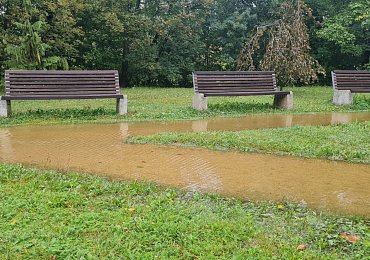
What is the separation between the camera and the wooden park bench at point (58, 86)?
8.23 m

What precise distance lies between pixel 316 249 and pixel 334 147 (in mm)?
3168

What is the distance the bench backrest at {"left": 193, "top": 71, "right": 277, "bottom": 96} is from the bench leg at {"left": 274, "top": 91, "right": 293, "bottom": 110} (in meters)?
0.26

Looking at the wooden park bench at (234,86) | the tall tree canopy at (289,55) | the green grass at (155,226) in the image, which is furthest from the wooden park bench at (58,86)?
the tall tree canopy at (289,55)

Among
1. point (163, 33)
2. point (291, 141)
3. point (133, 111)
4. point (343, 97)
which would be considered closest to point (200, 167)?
point (291, 141)

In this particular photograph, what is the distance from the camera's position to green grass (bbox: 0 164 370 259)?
275 centimetres

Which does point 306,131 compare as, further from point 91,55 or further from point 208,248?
point 91,55

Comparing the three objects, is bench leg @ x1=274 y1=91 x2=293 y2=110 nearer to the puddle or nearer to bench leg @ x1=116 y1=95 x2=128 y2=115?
the puddle

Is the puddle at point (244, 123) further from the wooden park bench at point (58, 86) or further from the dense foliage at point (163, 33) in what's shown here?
the dense foliage at point (163, 33)

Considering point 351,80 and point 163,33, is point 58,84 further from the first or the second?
point 163,33

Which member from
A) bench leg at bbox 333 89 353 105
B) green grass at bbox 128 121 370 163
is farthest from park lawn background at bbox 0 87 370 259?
bench leg at bbox 333 89 353 105

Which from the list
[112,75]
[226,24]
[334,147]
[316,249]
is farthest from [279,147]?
[226,24]

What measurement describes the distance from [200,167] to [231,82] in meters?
5.45

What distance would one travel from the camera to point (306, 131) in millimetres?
6930

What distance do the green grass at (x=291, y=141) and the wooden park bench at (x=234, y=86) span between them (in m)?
2.77
